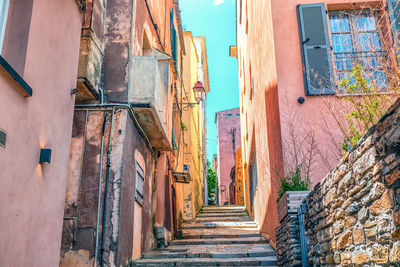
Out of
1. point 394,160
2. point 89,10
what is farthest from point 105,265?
point 394,160

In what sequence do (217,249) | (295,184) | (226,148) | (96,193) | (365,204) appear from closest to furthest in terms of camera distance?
1. (365,204)
2. (295,184)
3. (96,193)
4. (217,249)
5. (226,148)

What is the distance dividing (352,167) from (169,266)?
463 cm

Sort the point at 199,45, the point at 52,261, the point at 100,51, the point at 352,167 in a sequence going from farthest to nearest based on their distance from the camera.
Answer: the point at 199,45
the point at 100,51
the point at 52,261
the point at 352,167

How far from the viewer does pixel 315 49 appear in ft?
24.6

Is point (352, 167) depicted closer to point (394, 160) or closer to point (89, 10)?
point (394, 160)

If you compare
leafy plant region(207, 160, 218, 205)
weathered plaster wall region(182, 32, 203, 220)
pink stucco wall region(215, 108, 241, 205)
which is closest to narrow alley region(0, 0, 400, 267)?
weathered plaster wall region(182, 32, 203, 220)

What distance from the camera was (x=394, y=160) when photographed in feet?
8.68

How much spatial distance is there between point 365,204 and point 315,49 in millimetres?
4930

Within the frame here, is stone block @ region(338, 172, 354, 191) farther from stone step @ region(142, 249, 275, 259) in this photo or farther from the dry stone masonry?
stone step @ region(142, 249, 275, 259)

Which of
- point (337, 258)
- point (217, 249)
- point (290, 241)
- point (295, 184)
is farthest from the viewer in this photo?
point (217, 249)

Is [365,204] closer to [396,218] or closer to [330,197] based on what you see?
[396,218]

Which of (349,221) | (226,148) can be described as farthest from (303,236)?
(226,148)

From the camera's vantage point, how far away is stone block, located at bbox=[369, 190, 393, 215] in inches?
106

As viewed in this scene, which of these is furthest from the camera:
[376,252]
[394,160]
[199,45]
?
[199,45]
